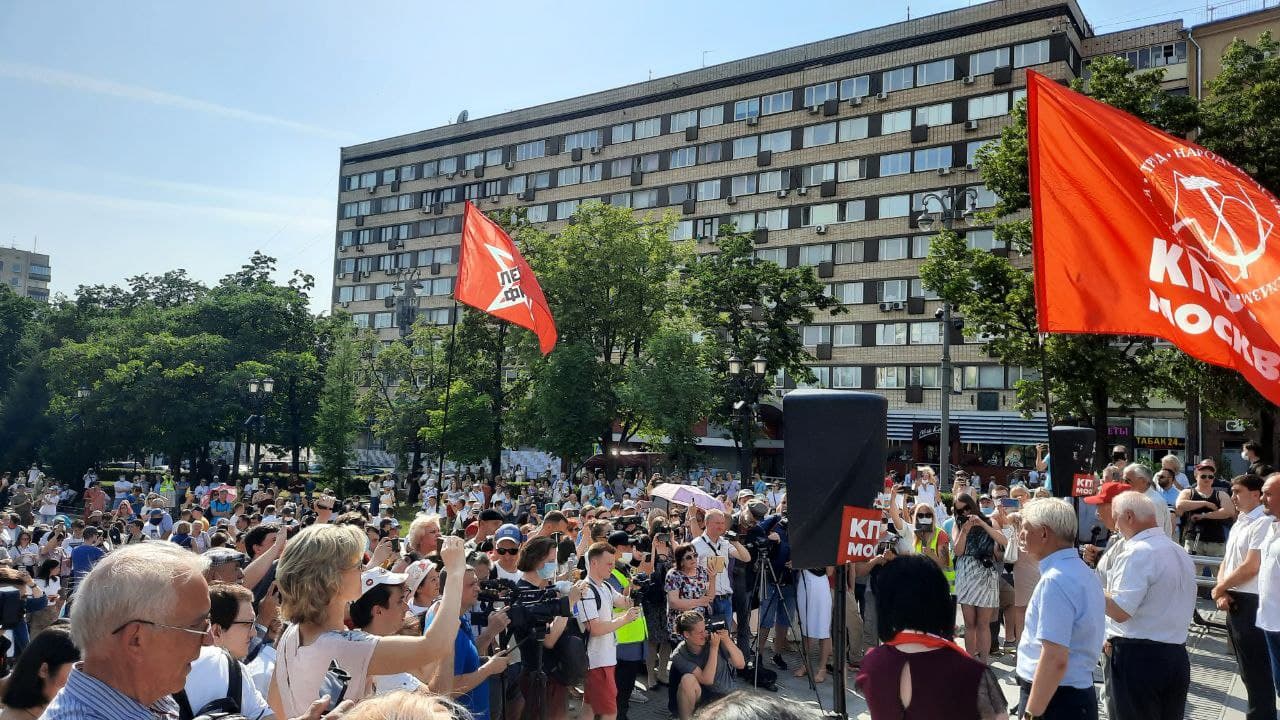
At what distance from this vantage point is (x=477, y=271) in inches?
661

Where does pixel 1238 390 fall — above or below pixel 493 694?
above

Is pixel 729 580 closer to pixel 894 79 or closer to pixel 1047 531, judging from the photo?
pixel 1047 531

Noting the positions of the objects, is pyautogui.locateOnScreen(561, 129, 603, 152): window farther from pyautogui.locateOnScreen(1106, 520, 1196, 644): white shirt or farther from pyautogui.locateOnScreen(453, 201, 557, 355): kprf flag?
pyautogui.locateOnScreen(1106, 520, 1196, 644): white shirt

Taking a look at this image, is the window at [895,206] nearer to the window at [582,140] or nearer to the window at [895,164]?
the window at [895,164]

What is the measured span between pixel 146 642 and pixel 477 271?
14.6 metres

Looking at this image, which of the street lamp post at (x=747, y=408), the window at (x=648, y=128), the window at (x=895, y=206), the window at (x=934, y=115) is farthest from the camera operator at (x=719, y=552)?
the window at (x=648, y=128)

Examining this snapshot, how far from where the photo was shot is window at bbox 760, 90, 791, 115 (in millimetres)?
54375

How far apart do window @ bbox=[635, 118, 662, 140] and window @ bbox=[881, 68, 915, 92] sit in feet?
51.5

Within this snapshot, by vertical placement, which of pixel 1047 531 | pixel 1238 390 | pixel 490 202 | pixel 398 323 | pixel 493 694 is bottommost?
pixel 493 694

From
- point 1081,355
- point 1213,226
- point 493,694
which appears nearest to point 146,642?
point 493,694

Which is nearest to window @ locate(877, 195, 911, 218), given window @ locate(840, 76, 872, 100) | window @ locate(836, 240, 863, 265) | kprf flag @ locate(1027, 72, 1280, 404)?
window @ locate(836, 240, 863, 265)

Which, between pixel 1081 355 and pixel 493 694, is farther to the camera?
pixel 1081 355

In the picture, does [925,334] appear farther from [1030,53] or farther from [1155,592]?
[1155,592]

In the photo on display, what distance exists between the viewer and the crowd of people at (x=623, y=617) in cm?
256
